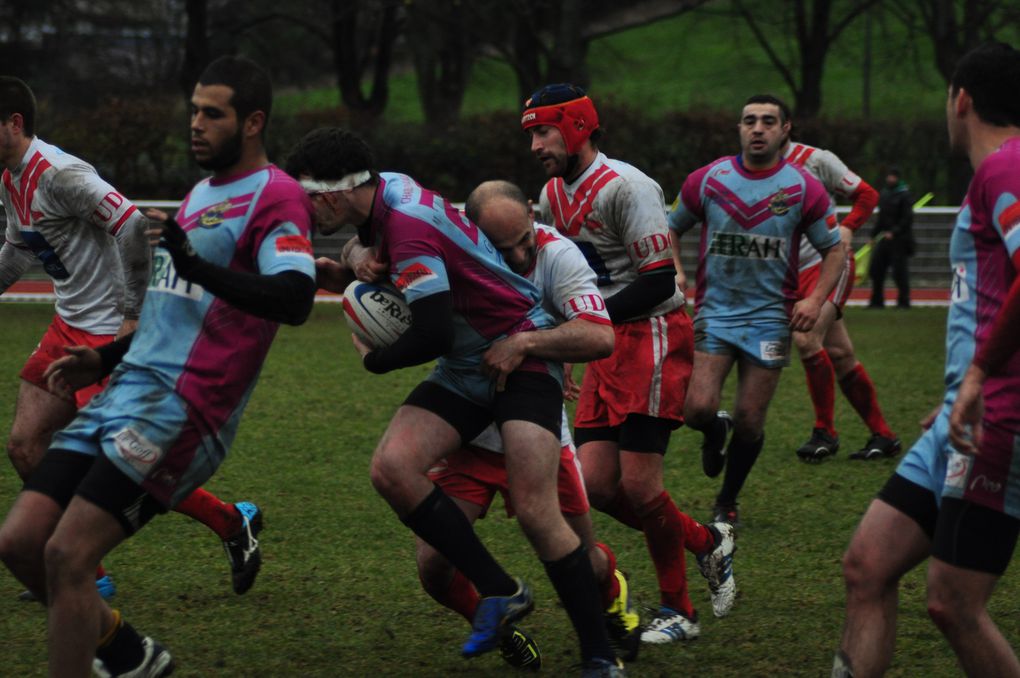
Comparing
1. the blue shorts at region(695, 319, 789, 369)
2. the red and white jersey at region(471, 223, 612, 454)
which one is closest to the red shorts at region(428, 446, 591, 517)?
the red and white jersey at region(471, 223, 612, 454)

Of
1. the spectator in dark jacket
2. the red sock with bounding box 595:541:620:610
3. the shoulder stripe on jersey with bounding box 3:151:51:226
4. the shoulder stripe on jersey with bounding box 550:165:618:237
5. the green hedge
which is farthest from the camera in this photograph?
the green hedge

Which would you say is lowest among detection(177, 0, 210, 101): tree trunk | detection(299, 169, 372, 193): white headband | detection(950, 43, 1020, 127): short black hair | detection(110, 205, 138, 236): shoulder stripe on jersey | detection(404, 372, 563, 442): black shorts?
detection(404, 372, 563, 442): black shorts

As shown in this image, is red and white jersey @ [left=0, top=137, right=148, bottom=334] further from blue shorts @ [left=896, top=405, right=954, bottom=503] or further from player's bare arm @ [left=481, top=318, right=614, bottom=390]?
blue shorts @ [left=896, top=405, right=954, bottom=503]

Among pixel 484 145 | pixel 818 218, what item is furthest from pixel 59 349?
pixel 484 145

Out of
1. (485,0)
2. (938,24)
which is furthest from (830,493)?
(938,24)

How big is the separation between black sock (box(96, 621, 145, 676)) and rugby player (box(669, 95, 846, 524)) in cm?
320

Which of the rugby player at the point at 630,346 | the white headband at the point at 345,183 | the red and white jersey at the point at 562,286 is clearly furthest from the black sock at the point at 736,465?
the white headband at the point at 345,183

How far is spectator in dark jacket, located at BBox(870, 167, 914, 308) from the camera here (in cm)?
1961

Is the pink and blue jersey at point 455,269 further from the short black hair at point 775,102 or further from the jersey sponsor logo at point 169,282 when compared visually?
the short black hair at point 775,102

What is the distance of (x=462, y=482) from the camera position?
17.1 ft

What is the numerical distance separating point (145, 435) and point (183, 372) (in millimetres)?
223

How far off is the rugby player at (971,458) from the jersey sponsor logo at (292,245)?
6.15 ft

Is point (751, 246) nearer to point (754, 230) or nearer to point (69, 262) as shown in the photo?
point (754, 230)

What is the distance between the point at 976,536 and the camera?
3906 millimetres
